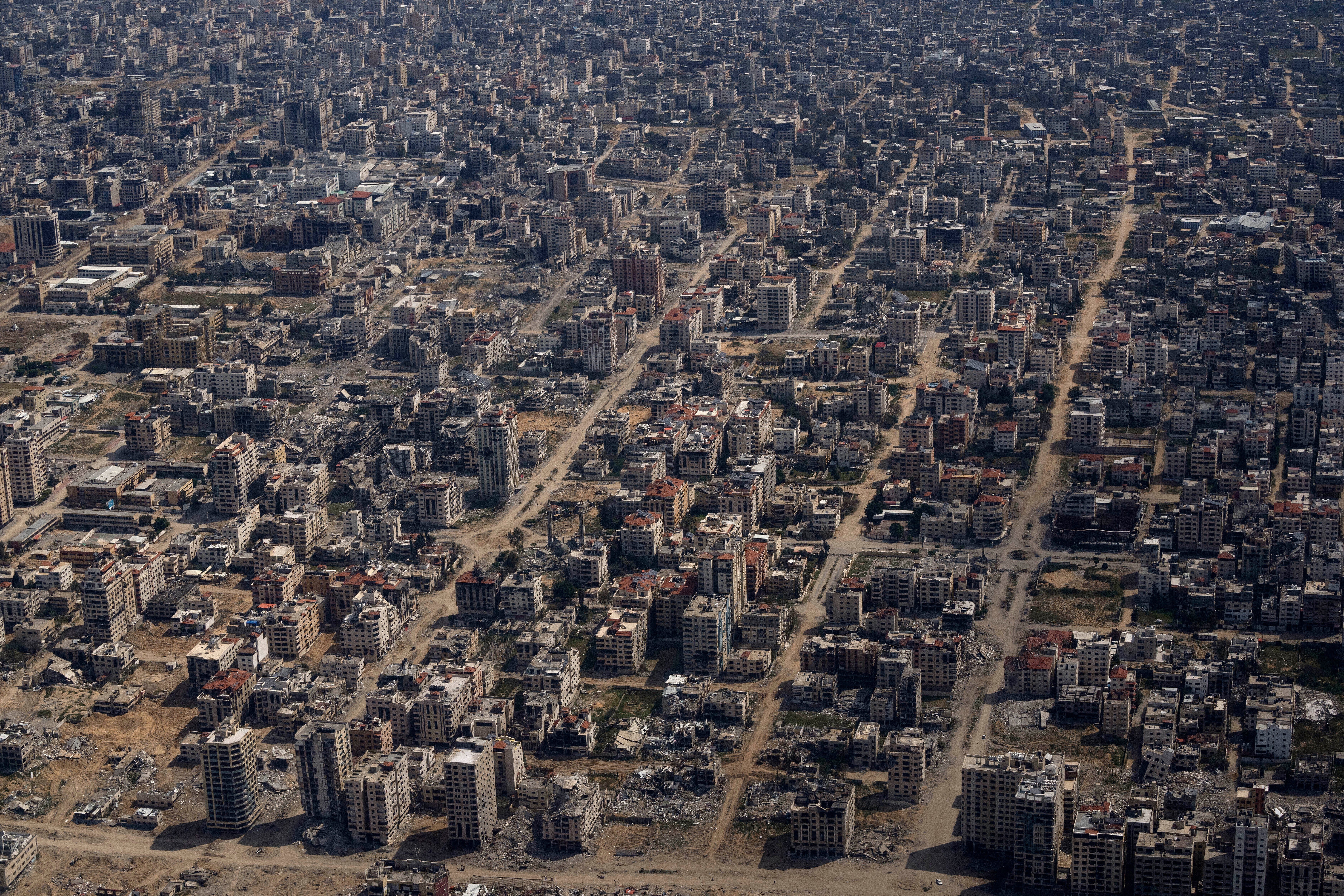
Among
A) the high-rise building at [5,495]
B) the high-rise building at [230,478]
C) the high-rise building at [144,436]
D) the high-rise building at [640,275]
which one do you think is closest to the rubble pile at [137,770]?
the high-rise building at [230,478]

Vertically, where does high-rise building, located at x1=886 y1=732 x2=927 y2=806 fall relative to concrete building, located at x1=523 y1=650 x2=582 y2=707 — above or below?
below

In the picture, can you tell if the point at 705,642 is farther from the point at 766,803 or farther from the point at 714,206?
the point at 714,206

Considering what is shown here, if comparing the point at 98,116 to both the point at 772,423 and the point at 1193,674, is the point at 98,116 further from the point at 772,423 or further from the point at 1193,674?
the point at 1193,674

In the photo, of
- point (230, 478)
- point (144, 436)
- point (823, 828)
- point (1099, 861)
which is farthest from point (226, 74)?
point (1099, 861)

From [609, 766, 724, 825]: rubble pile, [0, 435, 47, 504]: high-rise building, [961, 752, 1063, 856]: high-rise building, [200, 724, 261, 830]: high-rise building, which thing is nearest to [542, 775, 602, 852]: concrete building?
[609, 766, 724, 825]: rubble pile

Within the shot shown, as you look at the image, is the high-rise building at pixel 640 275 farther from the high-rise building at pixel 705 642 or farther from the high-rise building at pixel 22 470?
the high-rise building at pixel 705 642

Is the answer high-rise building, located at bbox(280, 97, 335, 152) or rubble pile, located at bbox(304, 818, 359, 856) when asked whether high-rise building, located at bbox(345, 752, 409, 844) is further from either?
high-rise building, located at bbox(280, 97, 335, 152)
